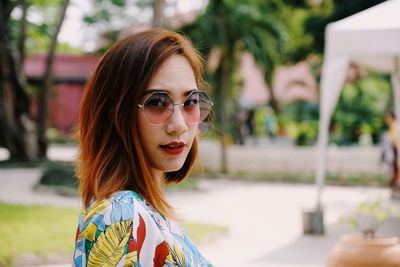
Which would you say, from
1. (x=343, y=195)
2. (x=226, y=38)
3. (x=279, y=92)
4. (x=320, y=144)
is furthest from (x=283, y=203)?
(x=279, y=92)

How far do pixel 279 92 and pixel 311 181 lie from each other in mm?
28125

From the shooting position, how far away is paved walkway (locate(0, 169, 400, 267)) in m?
8.15

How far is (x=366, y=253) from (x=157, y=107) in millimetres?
4409

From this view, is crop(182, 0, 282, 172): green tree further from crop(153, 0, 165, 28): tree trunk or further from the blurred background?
crop(153, 0, 165, 28): tree trunk

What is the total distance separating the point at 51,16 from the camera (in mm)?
29672

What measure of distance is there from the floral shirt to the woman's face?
0.17 m

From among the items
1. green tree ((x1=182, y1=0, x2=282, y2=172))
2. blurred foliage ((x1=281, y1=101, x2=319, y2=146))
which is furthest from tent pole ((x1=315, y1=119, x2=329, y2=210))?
blurred foliage ((x1=281, y1=101, x2=319, y2=146))

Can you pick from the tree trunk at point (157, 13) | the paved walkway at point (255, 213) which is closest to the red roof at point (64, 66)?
the paved walkway at point (255, 213)

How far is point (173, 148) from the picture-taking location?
1766 millimetres

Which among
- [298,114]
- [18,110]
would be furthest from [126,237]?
[298,114]

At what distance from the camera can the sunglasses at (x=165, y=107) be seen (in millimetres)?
1713

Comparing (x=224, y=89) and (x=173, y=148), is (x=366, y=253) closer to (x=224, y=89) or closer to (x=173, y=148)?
(x=173, y=148)

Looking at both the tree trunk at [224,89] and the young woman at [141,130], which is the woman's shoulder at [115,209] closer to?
the young woman at [141,130]

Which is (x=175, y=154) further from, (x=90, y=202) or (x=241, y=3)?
(x=241, y=3)
